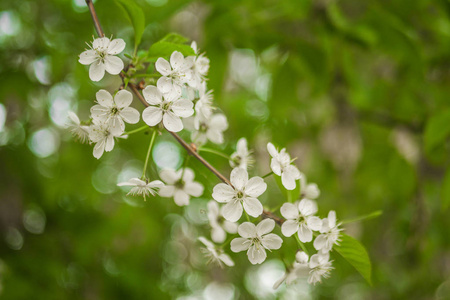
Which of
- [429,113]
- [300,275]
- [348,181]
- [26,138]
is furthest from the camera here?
[26,138]

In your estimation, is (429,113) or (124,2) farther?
(429,113)

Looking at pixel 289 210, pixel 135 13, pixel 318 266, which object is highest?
pixel 135 13

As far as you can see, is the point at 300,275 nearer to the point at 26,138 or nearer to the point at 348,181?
the point at 348,181

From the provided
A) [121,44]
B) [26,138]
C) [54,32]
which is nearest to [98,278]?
[26,138]

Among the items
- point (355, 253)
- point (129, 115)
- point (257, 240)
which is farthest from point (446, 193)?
point (129, 115)

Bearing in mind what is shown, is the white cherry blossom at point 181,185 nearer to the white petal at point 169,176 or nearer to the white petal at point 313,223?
the white petal at point 169,176

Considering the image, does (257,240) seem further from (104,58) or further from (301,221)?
(104,58)
